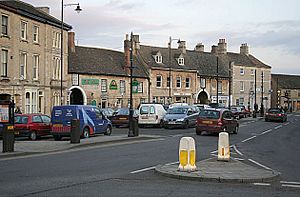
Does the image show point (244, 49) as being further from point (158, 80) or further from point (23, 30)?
point (23, 30)

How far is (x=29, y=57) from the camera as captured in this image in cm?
4294

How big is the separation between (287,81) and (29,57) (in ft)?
298

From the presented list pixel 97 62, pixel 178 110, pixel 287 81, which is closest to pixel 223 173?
pixel 178 110

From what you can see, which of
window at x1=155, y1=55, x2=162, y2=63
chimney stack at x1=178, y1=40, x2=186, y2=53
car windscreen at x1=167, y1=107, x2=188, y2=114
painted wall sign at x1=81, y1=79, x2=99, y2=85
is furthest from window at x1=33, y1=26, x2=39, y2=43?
chimney stack at x1=178, y1=40, x2=186, y2=53

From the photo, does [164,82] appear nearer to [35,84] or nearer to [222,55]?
[222,55]

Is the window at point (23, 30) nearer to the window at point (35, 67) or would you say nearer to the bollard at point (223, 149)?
the window at point (35, 67)

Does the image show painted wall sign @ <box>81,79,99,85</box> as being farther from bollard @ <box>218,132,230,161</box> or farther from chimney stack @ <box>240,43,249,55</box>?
bollard @ <box>218,132,230,161</box>

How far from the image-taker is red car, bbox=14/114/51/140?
2739cm

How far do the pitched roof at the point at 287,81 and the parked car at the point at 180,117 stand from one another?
8135 centimetres

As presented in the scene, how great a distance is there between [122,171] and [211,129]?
56.6 ft

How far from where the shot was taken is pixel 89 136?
28375 millimetres

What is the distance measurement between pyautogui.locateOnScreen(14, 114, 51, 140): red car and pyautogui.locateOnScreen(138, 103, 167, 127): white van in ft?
40.7

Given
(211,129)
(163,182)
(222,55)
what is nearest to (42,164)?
(163,182)

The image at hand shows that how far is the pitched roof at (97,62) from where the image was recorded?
57688 mm
